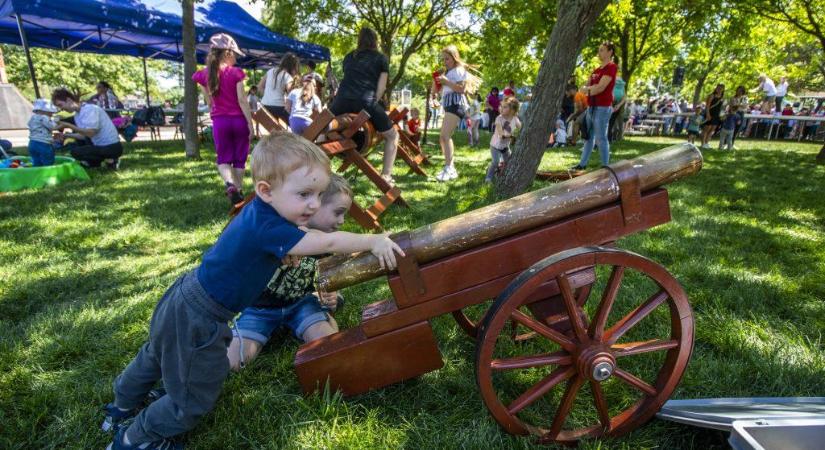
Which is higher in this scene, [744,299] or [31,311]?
[744,299]

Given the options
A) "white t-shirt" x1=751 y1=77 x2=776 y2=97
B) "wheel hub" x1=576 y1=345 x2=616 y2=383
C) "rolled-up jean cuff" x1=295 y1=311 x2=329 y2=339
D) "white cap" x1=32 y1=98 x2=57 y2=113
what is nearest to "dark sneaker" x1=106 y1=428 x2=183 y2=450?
"rolled-up jean cuff" x1=295 y1=311 x2=329 y2=339

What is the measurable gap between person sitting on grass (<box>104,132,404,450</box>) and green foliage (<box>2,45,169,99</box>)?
3366 cm

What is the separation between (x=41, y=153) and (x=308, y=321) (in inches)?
260

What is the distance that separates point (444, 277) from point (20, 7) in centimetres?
955

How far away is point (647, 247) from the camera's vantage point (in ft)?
11.8

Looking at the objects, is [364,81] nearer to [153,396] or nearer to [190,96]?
[153,396]

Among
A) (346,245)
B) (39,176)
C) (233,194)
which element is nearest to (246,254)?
(346,245)

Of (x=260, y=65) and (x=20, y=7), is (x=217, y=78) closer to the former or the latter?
(x=20, y=7)

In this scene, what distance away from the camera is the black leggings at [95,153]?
699cm

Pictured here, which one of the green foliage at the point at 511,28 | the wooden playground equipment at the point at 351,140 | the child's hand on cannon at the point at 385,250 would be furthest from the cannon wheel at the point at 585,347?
the green foliage at the point at 511,28

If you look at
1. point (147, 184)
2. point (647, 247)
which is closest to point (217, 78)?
point (147, 184)

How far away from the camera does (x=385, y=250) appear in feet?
5.07

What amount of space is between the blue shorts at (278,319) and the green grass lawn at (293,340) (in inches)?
4.9

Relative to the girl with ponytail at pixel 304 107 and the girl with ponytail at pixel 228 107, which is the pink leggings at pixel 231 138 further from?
the girl with ponytail at pixel 304 107
